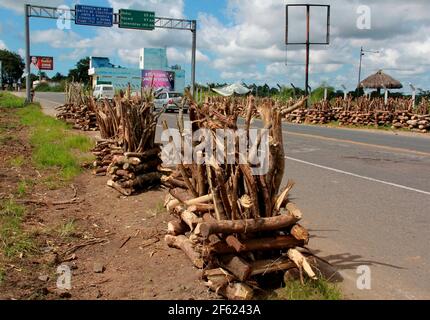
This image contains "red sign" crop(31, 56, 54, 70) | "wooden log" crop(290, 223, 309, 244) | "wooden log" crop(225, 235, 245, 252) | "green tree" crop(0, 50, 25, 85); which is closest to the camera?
"wooden log" crop(225, 235, 245, 252)

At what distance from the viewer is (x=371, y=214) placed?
23.0 ft

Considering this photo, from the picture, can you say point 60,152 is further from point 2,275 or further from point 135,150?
point 2,275

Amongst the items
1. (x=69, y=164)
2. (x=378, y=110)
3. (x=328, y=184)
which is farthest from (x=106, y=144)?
(x=378, y=110)

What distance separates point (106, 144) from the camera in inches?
399

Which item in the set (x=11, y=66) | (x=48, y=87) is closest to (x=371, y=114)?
(x=48, y=87)

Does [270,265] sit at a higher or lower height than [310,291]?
higher

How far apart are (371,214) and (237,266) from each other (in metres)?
3.48

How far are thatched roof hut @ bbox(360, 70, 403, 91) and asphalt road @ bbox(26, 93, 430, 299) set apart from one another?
88.3 ft

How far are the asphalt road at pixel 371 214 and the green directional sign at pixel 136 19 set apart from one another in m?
25.4

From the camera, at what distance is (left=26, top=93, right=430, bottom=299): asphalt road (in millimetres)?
4805

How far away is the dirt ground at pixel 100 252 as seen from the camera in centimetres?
441

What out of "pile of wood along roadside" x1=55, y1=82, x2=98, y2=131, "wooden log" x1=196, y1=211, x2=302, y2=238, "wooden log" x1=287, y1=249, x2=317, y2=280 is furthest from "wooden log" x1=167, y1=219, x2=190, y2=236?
"pile of wood along roadside" x1=55, y1=82, x2=98, y2=131

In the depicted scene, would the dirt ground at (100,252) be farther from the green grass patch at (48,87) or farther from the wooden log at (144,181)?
the green grass patch at (48,87)

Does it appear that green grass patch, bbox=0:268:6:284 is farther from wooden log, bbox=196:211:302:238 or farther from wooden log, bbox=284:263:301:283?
wooden log, bbox=284:263:301:283
